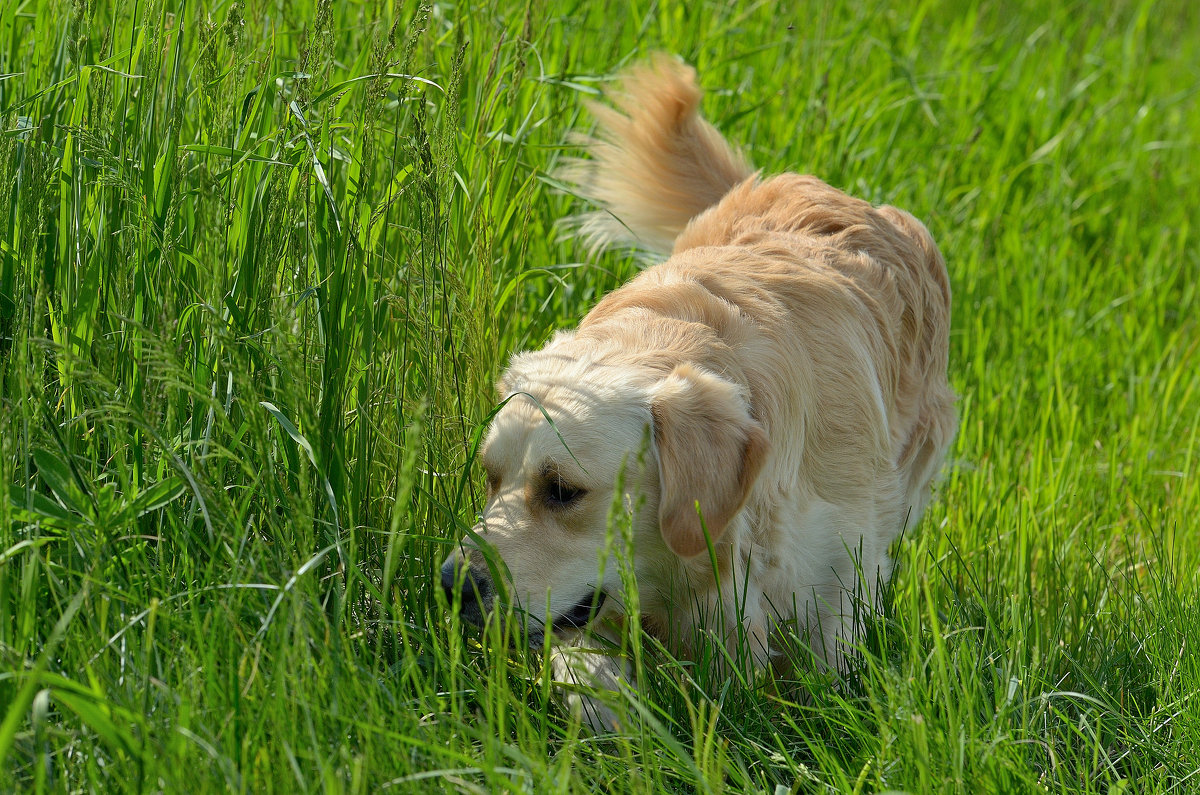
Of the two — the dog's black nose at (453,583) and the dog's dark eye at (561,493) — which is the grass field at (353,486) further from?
the dog's dark eye at (561,493)

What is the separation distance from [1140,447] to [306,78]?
2.81 meters

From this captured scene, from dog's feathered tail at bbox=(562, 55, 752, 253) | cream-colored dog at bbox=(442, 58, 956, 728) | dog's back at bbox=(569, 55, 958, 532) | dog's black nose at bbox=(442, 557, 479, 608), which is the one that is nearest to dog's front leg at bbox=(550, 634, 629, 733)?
cream-colored dog at bbox=(442, 58, 956, 728)

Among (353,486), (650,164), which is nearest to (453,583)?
(353,486)

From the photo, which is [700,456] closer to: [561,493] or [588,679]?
[561,493]

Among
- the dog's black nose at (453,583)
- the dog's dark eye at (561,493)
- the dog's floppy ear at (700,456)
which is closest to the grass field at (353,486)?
the dog's black nose at (453,583)

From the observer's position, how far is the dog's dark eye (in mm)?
2188

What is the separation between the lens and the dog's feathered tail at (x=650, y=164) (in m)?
3.43

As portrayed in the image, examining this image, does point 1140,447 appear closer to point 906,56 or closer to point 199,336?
point 906,56

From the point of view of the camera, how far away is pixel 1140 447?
141 inches

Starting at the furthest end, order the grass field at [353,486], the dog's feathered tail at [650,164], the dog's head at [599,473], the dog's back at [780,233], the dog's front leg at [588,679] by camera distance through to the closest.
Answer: the dog's feathered tail at [650,164] < the dog's back at [780,233] < the dog's head at [599,473] < the dog's front leg at [588,679] < the grass field at [353,486]

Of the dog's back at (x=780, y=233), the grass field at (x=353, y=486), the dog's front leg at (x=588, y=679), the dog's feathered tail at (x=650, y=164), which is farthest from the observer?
the dog's feathered tail at (x=650, y=164)

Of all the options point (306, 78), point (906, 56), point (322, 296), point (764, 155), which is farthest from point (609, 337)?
point (906, 56)

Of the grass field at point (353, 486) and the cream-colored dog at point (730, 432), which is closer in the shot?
the grass field at point (353, 486)

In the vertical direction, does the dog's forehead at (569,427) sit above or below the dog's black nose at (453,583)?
above
